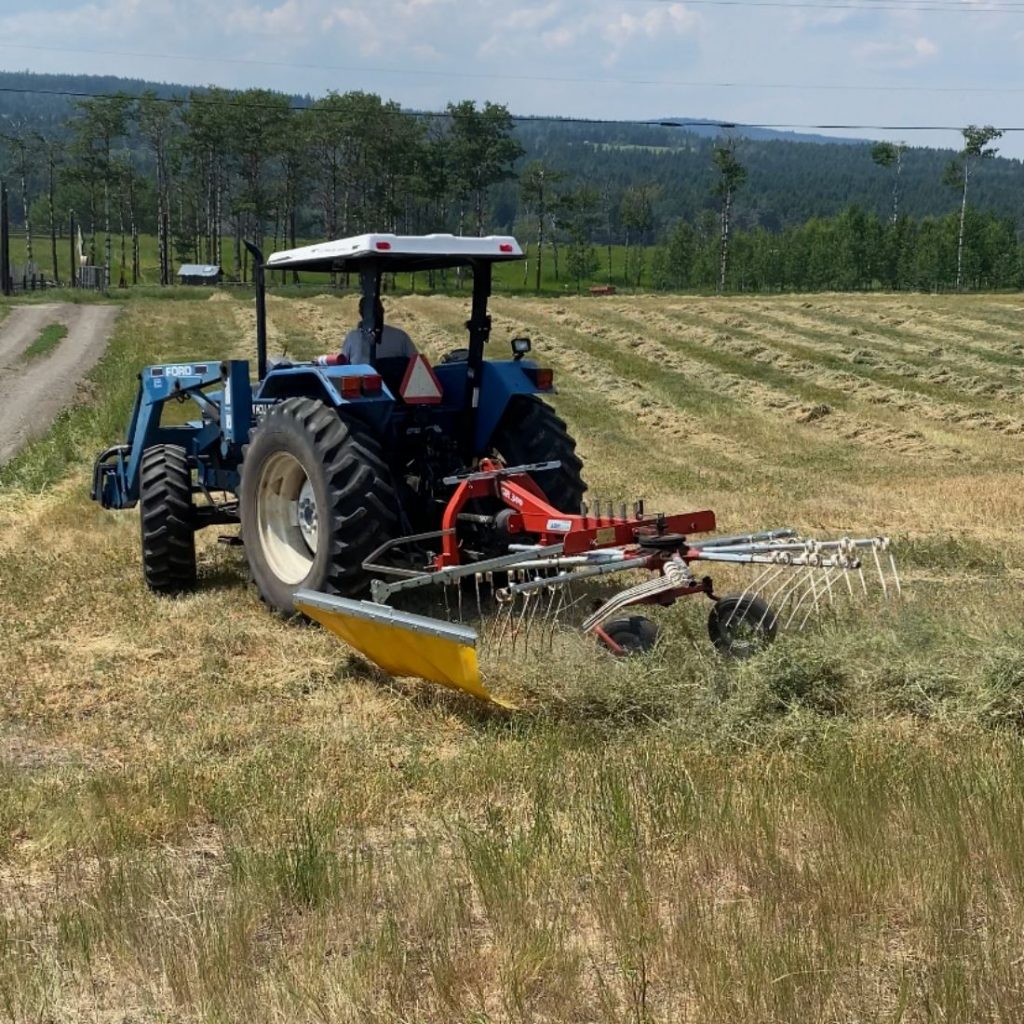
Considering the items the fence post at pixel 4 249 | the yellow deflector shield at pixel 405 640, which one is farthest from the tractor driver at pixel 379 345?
the fence post at pixel 4 249

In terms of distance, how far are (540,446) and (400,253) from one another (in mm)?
1516

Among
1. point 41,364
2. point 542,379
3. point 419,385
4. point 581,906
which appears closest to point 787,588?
point 542,379

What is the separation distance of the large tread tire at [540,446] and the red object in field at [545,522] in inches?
13.8

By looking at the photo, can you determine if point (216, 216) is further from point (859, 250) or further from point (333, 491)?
point (333, 491)

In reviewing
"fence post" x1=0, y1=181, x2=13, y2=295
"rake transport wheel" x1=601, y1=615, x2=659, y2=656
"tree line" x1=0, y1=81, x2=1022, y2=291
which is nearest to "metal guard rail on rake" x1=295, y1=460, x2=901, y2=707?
"rake transport wheel" x1=601, y1=615, x2=659, y2=656

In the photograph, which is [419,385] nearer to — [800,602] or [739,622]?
[739,622]

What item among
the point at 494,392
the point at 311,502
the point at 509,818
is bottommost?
the point at 509,818

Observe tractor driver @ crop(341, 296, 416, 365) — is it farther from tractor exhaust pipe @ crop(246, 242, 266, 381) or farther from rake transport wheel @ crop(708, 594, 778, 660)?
rake transport wheel @ crop(708, 594, 778, 660)

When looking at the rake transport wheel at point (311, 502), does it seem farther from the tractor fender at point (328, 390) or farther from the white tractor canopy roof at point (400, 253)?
the white tractor canopy roof at point (400, 253)

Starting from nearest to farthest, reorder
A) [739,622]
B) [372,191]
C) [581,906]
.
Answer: [581,906], [739,622], [372,191]

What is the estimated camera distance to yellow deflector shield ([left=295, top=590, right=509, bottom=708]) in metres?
4.73

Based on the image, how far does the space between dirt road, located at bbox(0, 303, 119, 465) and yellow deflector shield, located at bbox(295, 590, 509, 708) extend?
1092 centimetres

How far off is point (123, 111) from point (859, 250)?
5009cm

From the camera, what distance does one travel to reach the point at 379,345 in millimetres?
6867
